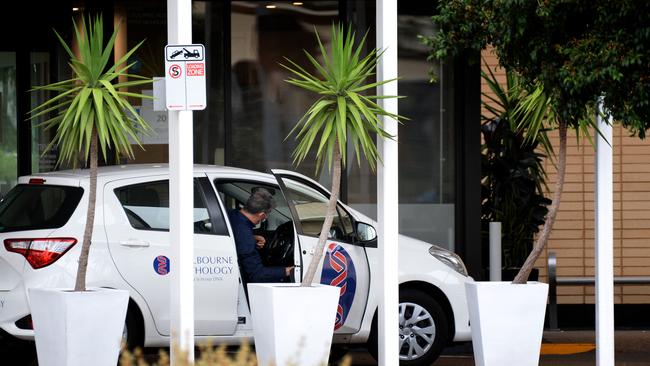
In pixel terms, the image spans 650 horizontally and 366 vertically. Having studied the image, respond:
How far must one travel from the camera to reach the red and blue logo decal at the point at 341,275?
9867 mm

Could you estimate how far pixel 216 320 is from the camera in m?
9.63

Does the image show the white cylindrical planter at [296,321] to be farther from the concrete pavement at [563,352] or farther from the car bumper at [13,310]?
the concrete pavement at [563,352]

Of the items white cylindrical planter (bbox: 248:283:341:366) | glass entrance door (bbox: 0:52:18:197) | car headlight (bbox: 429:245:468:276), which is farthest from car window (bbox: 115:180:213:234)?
glass entrance door (bbox: 0:52:18:197)

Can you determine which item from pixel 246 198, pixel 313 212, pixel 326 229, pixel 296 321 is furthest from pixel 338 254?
pixel 296 321

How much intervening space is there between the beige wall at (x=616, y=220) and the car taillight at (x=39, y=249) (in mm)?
7137

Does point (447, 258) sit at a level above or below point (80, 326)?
above

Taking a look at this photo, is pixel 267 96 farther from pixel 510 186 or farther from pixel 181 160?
pixel 181 160

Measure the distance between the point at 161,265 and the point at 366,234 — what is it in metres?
1.76

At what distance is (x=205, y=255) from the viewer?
9641 mm

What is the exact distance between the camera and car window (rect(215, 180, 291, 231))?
10.2 metres

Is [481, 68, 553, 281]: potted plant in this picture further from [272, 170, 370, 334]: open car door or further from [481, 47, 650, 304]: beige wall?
[272, 170, 370, 334]: open car door

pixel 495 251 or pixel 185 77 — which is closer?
pixel 185 77

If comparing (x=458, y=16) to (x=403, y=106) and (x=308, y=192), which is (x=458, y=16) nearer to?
(x=308, y=192)

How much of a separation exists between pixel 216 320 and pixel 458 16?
2.99 m
